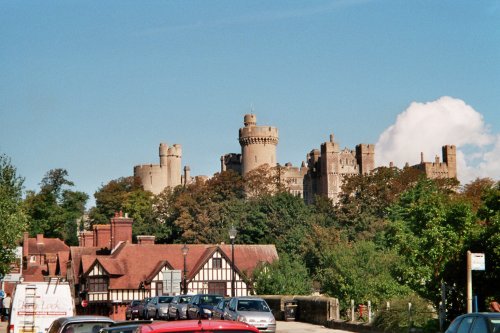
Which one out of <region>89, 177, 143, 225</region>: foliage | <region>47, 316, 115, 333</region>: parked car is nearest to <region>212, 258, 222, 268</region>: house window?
<region>47, 316, 115, 333</region>: parked car

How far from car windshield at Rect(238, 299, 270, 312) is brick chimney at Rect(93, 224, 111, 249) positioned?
46.0 m

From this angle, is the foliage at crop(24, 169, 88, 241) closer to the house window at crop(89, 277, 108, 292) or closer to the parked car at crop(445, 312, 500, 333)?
the house window at crop(89, 277, 108, 292)

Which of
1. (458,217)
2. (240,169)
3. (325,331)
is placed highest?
(240,169)

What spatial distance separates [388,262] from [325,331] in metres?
15.5

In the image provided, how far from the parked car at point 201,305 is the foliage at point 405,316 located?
6799 mm

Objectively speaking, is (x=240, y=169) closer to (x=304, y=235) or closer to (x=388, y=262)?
(x=304, y=235)

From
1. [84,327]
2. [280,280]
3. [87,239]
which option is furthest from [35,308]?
[87,239]

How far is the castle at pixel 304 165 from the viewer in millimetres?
154250

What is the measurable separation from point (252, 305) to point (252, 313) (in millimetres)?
856

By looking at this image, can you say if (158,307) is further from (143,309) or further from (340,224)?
(340,224)

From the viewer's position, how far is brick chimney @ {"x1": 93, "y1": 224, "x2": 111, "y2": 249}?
260ft

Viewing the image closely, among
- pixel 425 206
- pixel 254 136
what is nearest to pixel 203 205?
pixel 254 136

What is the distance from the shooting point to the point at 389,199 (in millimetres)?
106188

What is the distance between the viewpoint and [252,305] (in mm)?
33469
